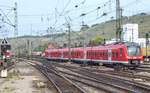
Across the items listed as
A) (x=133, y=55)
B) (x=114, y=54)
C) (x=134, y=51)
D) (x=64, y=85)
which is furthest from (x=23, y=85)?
(x=114, y=54)

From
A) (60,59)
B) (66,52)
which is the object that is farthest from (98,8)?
(60,59)

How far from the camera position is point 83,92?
22.5m

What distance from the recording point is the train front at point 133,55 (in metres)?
46.7

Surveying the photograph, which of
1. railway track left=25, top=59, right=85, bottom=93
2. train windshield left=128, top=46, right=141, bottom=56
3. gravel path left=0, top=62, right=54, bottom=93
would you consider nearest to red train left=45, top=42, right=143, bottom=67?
train windshield left=128, top=46, right=141, bottom=56

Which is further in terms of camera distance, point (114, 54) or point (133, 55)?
point (114, 54)

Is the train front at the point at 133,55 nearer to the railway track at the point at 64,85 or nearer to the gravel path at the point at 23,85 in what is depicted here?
the railway track at the point at 64,85

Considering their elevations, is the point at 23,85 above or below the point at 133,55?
below

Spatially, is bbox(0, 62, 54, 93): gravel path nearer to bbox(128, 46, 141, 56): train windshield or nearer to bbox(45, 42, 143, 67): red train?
bbox(45, 42, 143, 67): red train

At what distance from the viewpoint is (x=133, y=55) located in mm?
47344

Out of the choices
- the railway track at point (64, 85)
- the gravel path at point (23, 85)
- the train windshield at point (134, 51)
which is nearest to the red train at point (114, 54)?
the train windshield at point (134, 51)

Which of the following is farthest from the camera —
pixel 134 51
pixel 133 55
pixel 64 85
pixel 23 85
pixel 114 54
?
pixel 114 54

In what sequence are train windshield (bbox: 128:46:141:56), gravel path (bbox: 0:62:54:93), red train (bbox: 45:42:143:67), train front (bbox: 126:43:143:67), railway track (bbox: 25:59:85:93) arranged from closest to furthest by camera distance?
railway track (bbox: 25:59:85:93)
gravel path (bbox: 0:62:54:93)
train front (bbox: 126:43:143:67)
red train (bbox: 45:42:143:67)
train windshield (bbox: 128:46:141:56)

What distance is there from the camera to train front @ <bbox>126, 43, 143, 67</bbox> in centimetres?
4674

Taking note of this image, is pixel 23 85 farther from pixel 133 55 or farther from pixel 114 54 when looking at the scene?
pixel 114 54
